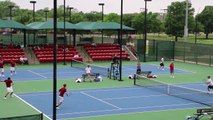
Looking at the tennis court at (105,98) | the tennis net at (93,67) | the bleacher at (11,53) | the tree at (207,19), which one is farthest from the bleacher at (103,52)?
the tree at (207,19)

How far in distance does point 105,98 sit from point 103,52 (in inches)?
1014

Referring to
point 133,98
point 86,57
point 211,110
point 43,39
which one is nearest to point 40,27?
point 86,57

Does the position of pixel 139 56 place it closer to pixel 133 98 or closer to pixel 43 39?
pixel 43 39

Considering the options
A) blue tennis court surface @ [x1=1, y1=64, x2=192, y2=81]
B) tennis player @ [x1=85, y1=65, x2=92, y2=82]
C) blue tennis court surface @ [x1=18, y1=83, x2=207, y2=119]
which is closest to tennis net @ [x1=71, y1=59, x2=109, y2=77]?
blue tennis court surface @ [x1=1, y1=64, x2=192, y2=81]

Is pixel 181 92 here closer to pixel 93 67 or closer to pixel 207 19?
pixel 93 67

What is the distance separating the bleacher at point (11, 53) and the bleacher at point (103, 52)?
27.9 ft

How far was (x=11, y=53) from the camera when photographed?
45.8m

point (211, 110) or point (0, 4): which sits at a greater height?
point (0, 4)

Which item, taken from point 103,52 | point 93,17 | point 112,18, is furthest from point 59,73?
point 93,17

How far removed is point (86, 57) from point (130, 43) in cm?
1052

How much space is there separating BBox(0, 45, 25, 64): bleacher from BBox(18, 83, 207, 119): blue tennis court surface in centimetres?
1899

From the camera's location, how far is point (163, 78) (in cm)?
3459

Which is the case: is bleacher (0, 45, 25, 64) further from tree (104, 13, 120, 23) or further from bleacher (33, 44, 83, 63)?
tree (104, 13, 120, 23)

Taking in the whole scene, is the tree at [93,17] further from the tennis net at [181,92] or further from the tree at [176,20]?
the tennis net at [181,92]
